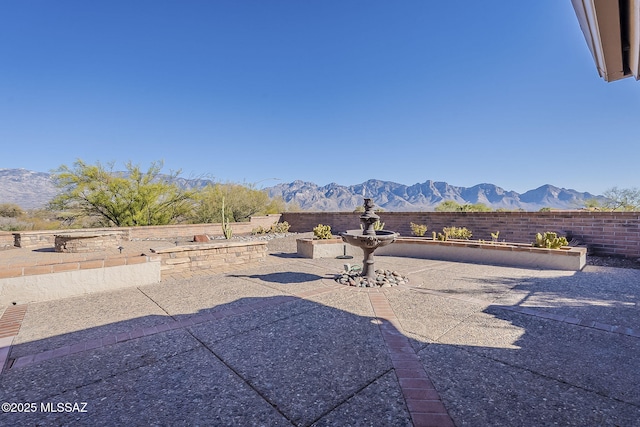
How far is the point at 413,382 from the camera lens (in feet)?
7.48

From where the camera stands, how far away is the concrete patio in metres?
1.95

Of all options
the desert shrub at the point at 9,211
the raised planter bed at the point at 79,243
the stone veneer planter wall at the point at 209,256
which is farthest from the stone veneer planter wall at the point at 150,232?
the desert shrub at the point at 9,211

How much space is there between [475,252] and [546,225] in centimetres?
277

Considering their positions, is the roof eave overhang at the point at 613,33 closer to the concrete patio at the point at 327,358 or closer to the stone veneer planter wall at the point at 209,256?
the concrete patio at the point at 327,358

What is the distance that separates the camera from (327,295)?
4684 mm

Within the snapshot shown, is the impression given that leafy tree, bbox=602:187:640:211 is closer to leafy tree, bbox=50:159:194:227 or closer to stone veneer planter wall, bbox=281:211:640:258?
stone veneer planter wall, bbox=281:211:640:258

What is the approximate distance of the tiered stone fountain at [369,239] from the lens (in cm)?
528

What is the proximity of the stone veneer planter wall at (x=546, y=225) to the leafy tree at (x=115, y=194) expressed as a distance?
12793 millimetres

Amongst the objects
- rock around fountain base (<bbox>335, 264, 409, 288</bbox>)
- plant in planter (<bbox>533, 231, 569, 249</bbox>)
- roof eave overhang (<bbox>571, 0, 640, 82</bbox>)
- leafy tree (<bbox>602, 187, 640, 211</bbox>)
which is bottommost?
rock around fountain base (<bbox>335, 264, 409, 288</bbox>)

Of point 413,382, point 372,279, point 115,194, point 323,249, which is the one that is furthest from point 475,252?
point 115,194

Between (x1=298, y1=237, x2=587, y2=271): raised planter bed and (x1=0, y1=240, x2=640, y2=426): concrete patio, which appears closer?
(x1=0, y1=240, x2=640, y2=426): concrete patio

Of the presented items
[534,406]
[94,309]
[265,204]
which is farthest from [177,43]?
[534,406]

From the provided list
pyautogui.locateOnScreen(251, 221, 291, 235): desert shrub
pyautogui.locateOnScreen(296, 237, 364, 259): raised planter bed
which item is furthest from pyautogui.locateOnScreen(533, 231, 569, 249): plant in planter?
pyautogui.locateOnScreen(251, 221, 291, 235): desert shrub

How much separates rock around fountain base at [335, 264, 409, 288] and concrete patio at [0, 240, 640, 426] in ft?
1.35
